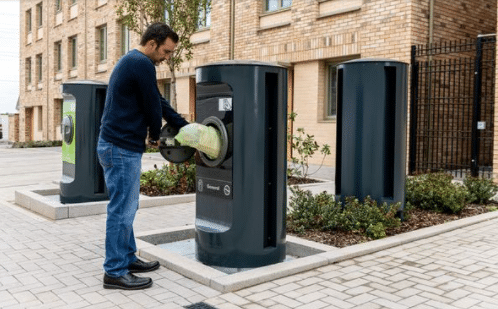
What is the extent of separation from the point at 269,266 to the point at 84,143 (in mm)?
4038

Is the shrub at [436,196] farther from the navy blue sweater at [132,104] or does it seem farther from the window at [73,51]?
the window at [73,51]

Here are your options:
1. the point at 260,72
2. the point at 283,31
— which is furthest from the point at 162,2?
the point at 260,72

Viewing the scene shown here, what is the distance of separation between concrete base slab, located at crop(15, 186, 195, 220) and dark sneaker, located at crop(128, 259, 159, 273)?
2.72 metres

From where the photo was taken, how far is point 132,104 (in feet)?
12.9

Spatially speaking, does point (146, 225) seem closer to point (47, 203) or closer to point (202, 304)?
point (47, 203)

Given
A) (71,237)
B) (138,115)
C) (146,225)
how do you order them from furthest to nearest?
(146,225), (71,237), (138,115)

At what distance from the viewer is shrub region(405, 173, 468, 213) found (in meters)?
6.75

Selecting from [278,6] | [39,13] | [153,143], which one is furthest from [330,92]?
[39,13]

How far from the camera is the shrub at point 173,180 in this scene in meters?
8.44

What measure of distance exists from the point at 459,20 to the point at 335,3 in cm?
314

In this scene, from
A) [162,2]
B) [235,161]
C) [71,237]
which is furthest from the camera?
[162,2]

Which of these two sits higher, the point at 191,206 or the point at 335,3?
the point at 335,3

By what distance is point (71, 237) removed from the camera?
563 cm

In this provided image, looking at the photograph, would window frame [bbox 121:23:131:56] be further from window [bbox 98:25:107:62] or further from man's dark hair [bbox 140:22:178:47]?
man's dark hair [bbox 140:22:178:47]
